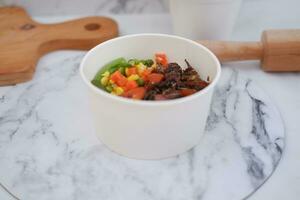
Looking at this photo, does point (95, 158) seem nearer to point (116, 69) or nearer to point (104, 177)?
point (104, 177)

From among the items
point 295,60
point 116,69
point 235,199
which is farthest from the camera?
point 295,60

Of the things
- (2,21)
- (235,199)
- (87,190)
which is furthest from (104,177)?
(2,21)

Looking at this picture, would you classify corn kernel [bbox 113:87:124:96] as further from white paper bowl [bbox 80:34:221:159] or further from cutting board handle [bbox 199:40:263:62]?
cutting board handle [bbox 199:40:263:62]

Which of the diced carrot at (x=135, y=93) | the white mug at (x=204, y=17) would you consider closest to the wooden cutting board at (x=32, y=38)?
the white mug at (x=204, y=17)

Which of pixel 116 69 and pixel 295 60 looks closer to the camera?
pixel 116 69

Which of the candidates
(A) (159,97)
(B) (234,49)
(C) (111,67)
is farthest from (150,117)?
(B) (234,49)

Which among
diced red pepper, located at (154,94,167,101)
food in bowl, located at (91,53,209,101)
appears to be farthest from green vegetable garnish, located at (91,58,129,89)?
Answer: diced red pepper, located at (154,94,167,101)

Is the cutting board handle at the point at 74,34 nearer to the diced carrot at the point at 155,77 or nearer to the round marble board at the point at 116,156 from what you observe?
the round marble board at the point at 116,156

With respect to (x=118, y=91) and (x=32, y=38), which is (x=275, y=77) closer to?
(x=118, y=91)
